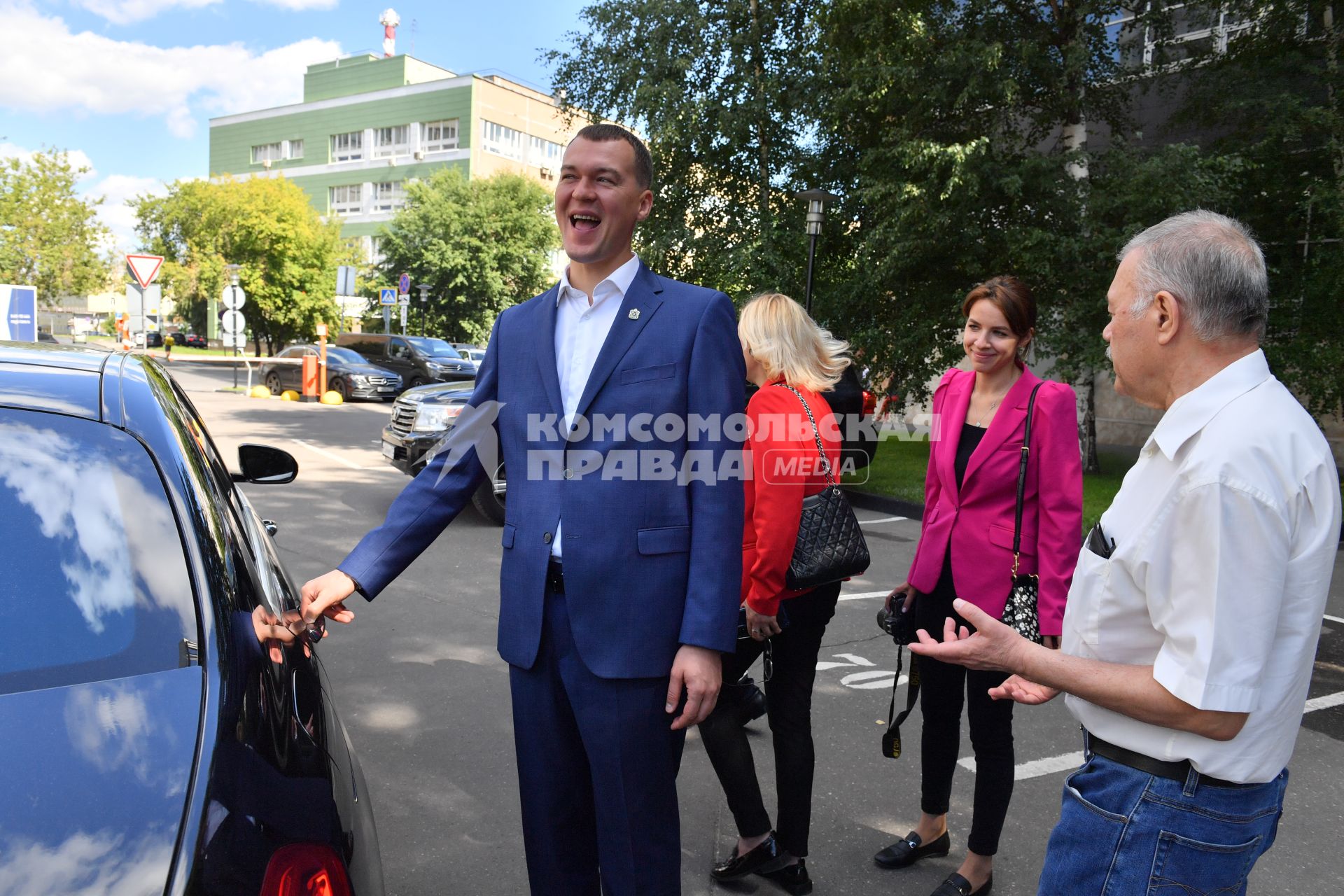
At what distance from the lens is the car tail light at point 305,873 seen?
4.26 feet

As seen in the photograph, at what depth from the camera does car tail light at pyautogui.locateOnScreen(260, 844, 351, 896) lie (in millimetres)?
1300

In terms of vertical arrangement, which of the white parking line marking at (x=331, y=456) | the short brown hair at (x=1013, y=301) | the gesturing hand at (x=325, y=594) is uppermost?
the short brown hair at (x=1013, y=301)

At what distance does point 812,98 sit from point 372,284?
3339 cm

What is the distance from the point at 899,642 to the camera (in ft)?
10.5

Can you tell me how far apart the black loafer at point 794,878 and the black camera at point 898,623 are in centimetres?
79

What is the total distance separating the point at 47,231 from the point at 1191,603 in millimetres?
43497

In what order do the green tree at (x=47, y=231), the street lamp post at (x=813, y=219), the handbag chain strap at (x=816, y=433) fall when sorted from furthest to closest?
the green tree at (x=47, y=231) < the street lamp post at (x=813, y=219) < the handbag chain strap at (x=816, y=433)

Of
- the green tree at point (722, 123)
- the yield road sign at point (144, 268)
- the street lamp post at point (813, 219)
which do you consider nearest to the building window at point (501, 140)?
the yield road sign at point (144, 268)

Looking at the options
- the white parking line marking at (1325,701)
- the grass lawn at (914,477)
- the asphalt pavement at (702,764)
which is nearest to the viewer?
the asphalt pavement at (702,764)

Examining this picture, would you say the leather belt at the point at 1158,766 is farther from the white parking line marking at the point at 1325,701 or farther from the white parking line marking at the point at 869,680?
the white parking line marking at the point at 1325,701

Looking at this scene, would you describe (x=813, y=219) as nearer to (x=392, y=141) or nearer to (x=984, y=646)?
(x=984, y=646)

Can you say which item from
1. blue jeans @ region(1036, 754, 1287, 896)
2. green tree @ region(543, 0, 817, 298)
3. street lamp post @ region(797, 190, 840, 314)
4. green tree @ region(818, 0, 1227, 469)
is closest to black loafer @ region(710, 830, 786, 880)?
blue jeans @ region(1036, 754, 1287, 896)

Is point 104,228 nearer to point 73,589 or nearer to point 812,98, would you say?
point 812,98

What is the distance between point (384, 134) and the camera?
5934 cm
